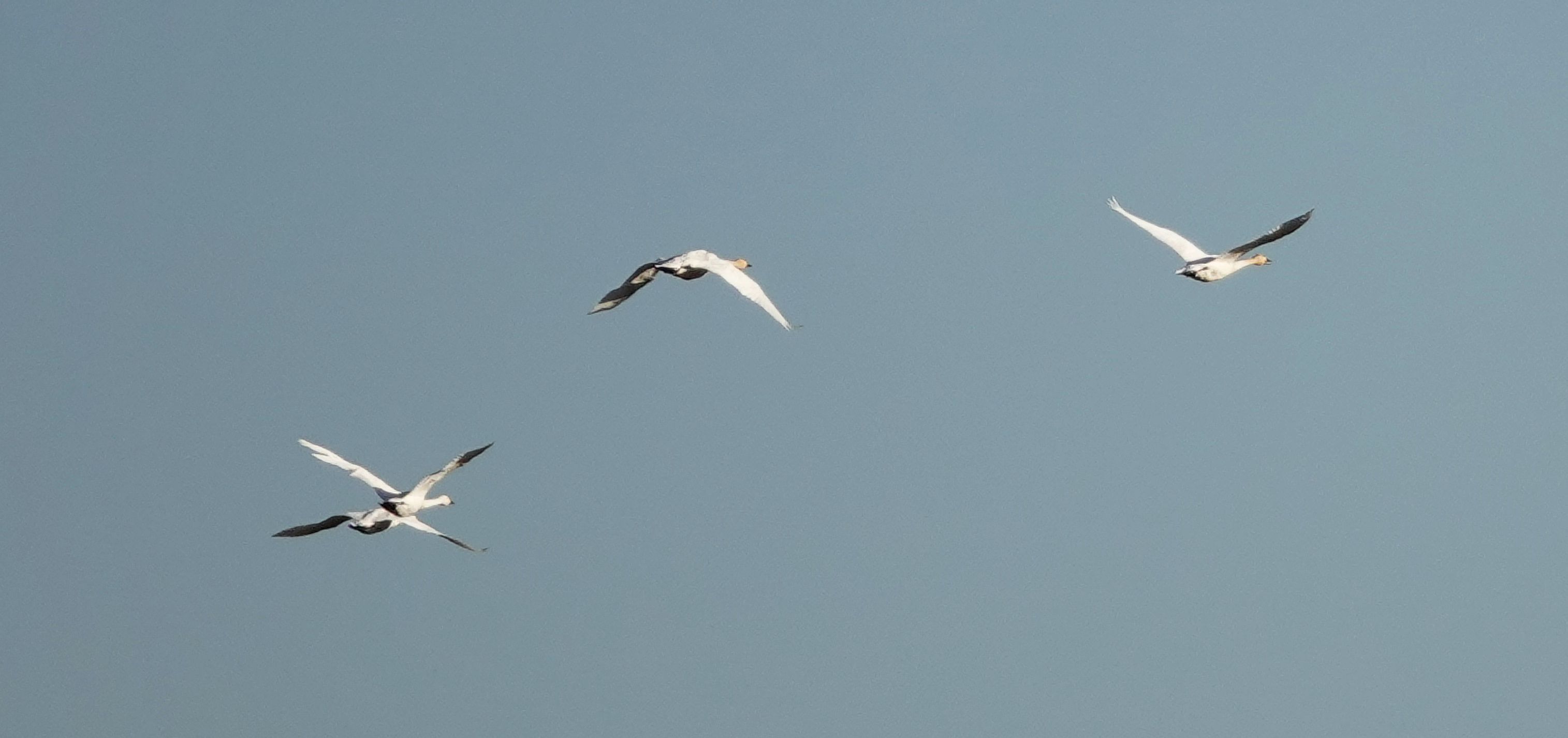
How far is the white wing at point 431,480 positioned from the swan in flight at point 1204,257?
69.6 feet

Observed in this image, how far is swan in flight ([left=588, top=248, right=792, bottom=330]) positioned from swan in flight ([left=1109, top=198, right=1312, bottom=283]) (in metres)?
11.5

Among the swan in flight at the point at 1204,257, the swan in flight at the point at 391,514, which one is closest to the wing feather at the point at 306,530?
the swan in flight at the point at 391,514

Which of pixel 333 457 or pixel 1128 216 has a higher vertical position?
pixel 1128 216

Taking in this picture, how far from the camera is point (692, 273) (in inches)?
2894

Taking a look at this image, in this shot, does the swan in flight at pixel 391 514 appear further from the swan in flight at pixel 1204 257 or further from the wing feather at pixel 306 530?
the swan in flight at pixel 1204 257

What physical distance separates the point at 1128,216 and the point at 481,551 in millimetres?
23647

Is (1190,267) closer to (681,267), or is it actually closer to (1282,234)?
(1282,234)

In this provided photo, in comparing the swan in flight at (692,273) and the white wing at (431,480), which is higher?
the swan in flight at (692,273)

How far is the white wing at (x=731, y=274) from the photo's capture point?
71188mm

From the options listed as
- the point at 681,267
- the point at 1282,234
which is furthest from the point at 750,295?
the point at 1282,234

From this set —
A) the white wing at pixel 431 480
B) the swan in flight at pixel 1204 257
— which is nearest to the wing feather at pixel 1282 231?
the swan in flight at pixel 1204 257

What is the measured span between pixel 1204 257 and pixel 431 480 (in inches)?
923

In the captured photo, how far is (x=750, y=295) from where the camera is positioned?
7131 cm

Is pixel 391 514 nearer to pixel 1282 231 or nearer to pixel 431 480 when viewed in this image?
pixel 431 480
